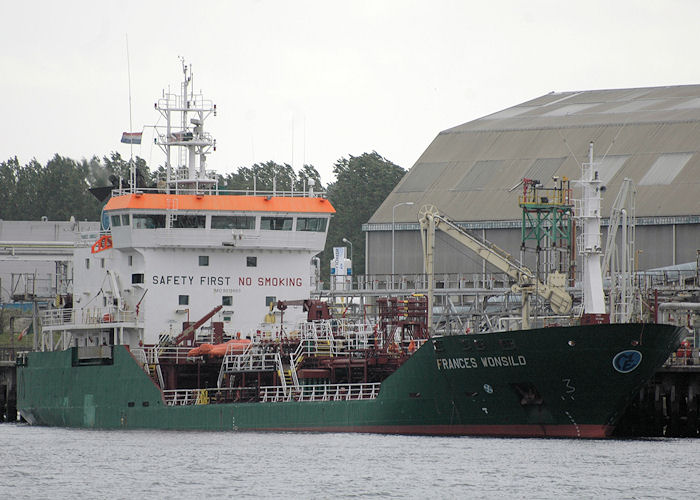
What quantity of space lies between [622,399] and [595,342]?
2210 mm

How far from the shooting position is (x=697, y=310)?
193 ft

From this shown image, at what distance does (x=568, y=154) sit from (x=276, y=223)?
33126 mm

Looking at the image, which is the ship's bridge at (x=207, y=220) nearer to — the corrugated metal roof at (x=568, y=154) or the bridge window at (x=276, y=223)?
the bridge window at (x=276, y=223)

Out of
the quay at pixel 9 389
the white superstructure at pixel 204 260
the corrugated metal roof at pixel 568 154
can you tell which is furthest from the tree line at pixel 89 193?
the white superstructure at pixel 204 260

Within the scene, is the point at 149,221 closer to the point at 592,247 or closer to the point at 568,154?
the point at 592,247

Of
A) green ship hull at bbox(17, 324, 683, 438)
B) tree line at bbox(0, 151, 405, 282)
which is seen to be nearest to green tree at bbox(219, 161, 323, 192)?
tree line at bbox(0, 151, 405, 282)

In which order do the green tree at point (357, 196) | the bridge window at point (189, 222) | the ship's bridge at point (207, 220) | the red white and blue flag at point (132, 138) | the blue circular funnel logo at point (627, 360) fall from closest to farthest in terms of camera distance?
the blue circular funnel logo at point (627, 360) → the ship's bridge at point (207, 220) → the bridge window at point (189, 222) → the red white and blue flag at point (132, 138) → the green tree at point (357, 196)

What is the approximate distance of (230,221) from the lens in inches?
2092

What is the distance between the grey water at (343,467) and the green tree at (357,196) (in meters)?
65.7

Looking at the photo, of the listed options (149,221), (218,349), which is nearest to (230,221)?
(149,221)

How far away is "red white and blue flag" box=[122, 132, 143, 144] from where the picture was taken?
58.9m

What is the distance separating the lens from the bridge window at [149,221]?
174ft

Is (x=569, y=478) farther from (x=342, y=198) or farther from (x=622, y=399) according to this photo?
(x=342, y=198)

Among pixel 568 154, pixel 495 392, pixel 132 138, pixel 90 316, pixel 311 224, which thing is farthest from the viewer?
pixel 568 154
